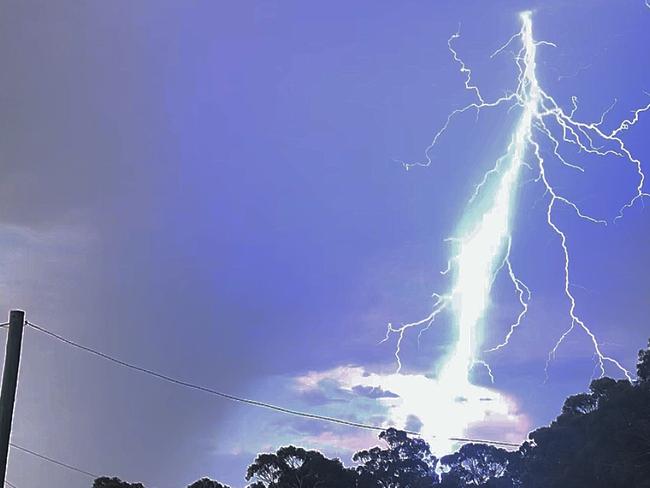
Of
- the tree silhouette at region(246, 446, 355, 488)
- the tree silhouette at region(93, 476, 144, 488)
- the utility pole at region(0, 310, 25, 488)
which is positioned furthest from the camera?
the tree silhouette at region(246, 446, 355, 488)

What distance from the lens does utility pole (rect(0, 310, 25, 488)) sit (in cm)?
1075

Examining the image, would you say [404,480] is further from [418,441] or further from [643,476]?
[643,476]

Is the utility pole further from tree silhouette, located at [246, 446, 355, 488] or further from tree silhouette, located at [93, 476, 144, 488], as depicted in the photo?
tree silhouette, located at [246, 446, 355, 488]

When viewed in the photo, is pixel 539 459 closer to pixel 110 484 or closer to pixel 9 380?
pixel 110 484

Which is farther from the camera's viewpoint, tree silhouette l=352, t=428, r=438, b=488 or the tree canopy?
tree silhouette l=352, t=428, r=438, b=488

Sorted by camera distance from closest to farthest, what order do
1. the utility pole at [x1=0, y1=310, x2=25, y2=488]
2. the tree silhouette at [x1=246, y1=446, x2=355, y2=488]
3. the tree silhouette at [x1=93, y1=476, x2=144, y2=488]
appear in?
the utility pole at [x1=0, y1=310, x2=25, y2=488]
the tree silhouette at [x1=93, y1=476, x2=144, y2=488]
the tree silhouette at [x1=246, y1=446, x2=355, y2=488]

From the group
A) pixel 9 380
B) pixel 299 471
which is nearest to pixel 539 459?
pixel 299 471

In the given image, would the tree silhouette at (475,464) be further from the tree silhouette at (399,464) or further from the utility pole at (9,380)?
the utility pole at (9,380)

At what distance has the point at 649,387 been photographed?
3033cm

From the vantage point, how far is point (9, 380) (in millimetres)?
11023

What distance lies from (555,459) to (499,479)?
1702 cm

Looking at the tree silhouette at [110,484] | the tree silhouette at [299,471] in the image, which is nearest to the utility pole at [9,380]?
the tree silhouette at [110,484]

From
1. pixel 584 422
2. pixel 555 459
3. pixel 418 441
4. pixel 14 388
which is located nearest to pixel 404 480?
pixel 418 441

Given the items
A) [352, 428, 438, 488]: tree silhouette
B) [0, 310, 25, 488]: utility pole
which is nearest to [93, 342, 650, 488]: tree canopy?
[352, 428, 438, 488]: tree silhouette
